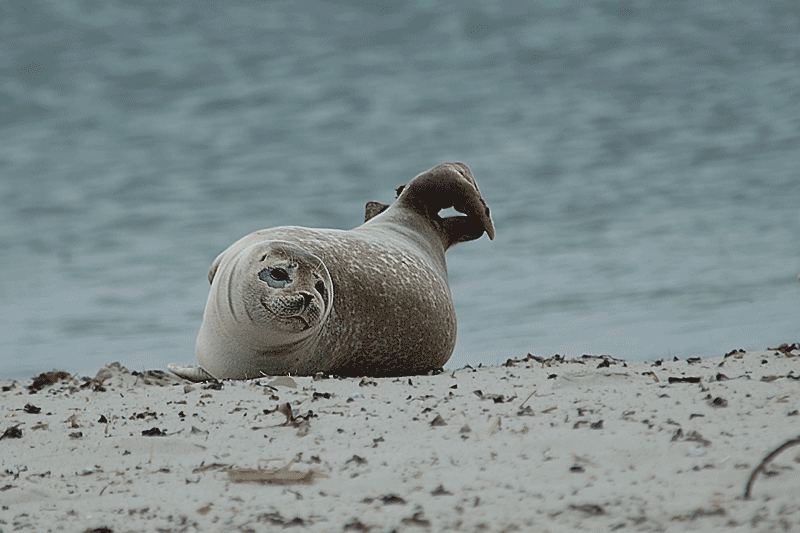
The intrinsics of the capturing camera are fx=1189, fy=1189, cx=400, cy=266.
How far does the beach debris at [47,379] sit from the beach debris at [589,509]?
13.5 ft

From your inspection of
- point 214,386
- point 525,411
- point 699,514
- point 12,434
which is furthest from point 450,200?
point 699,514

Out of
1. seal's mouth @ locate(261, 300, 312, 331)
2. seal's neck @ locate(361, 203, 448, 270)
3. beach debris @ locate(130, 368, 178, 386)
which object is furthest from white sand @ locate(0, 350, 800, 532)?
seal's neck @ locate(361, 203, 448, 270)

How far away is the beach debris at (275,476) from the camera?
3736mm

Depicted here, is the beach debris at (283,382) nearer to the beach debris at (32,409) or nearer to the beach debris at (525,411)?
the beach debris at (32,409)

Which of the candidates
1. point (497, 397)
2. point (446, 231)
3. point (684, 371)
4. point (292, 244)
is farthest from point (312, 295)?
point (446, 231)

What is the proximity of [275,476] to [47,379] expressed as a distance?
3509 mm

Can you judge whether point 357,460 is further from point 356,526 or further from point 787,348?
point 787,348

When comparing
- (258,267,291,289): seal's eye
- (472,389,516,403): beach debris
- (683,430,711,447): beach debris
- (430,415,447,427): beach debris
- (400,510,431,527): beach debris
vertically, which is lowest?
(400,510,431,527): beach debris

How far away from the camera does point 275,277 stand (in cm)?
553

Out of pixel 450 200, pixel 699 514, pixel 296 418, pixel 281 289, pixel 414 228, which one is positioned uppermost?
pixel 450 200

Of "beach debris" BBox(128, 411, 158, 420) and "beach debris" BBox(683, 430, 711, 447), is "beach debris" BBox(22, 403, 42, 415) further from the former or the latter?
"beach debris" BBox(683, 430, 711, 447)

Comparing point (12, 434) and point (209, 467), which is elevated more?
point (12, 434)

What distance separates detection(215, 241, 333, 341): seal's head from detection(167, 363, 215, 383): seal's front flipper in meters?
1.04

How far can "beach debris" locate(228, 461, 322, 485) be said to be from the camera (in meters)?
3.74
